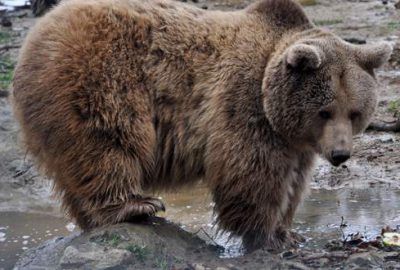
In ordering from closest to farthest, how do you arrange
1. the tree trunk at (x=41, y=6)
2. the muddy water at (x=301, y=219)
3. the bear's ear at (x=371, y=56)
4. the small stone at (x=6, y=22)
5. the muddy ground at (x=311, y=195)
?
the bear's ear at (x=371, y=56) → the muddy water at (x=301, y=219) → the muddy ground at (x=311, y=195) → the small stone at (x=6, y=22) → the tree trunk at (x=41, y=6)

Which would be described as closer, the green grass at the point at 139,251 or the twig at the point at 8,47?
the green grass at the point at 139,251

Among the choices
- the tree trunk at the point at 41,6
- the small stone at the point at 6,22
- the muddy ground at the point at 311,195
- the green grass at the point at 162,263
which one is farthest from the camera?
the tree trunk at the point at 41,6

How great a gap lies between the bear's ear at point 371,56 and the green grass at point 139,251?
6.43 feet

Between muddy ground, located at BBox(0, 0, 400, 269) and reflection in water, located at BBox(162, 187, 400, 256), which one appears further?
muddy ground, located at BBox(0, 0, 400, 269)

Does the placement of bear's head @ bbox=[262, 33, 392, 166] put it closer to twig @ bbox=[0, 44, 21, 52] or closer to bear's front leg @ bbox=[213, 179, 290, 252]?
bear's front leg @ bbox=[213, 179, 290, 252]

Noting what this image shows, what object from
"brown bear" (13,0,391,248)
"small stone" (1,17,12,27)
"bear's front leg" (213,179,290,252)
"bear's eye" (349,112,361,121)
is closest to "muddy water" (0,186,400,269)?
"bear's front leg" (213,179,290,252)

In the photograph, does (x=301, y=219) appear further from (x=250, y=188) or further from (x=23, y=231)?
(x=23, y=231)

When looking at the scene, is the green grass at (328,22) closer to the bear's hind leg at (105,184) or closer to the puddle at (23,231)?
the puddle at (23,231)

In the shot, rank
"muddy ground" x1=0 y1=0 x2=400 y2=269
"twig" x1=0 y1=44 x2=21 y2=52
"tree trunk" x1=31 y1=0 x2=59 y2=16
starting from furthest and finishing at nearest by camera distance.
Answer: "tree trunk" x1=31 y1=0 x2=59 y2=16 < "twig" x1=0 y1=44 x2=21 y2=52 < "muddy ground" x1=0 y1=0 x2=400 y2=269

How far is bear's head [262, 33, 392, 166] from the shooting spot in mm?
5941

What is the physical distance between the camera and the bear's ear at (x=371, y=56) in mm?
6172

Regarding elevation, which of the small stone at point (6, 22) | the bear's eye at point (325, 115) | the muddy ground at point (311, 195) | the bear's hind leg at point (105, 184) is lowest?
the muddy ground at point (311, 195)

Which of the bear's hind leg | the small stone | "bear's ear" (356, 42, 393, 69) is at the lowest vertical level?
the small stone

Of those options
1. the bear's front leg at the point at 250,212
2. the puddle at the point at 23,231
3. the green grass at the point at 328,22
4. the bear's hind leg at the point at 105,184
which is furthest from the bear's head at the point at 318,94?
the green grass at the point at 328,22
